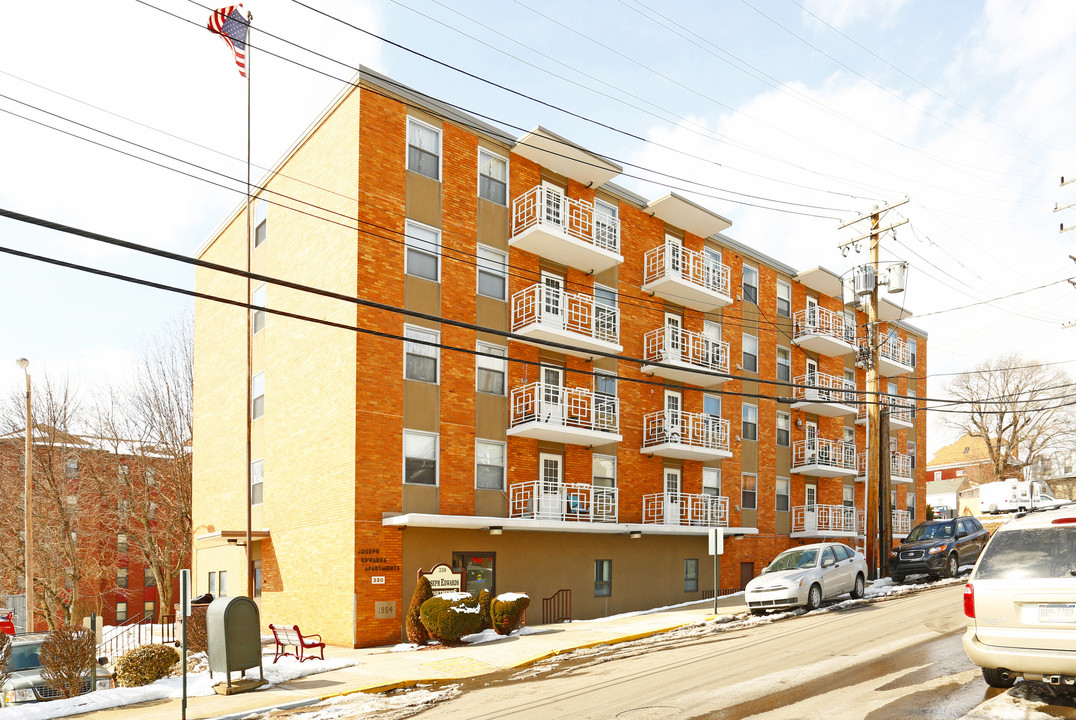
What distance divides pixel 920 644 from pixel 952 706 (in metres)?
4.75

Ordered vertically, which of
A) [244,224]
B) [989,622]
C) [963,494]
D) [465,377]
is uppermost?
[244,224]

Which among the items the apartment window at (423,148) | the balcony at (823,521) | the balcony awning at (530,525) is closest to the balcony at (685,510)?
the balcony awning at (530,525)

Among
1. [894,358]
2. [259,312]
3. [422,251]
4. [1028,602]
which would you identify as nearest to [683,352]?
[422,251]

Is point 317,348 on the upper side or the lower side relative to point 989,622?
upper

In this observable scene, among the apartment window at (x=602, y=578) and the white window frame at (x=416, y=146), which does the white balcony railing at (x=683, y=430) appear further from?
the white window frame at (x=416, y=146)

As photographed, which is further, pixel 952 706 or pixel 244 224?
pixel 244 224

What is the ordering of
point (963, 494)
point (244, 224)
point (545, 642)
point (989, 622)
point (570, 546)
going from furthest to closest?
point (963, 494), point (244, 224), point (570, 546), point (545, 642), point (989, 622)

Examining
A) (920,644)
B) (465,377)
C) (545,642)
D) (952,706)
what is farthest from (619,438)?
(952,706)

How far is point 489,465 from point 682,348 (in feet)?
32.2

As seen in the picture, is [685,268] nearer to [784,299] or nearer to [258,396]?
[784,299]

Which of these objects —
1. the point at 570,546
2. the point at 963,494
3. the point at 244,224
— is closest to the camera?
the point at 570,546

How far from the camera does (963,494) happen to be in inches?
3036

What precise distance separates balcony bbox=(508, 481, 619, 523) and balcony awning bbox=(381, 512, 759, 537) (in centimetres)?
39

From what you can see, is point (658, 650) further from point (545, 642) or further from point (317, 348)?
point (317, 348)
